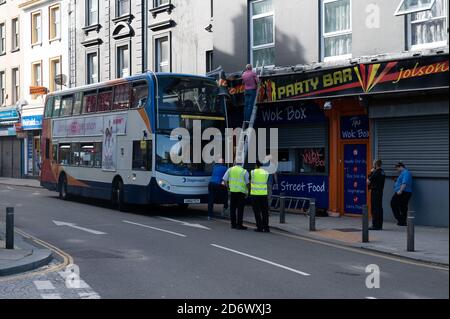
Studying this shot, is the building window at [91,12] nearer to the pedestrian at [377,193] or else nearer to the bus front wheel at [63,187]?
the bus front wheel at [63,187]

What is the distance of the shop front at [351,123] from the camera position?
15.1m

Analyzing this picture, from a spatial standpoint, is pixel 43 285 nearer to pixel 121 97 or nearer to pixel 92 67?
pixel 121 97

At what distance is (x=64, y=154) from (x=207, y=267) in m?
15.2

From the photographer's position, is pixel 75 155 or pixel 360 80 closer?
pixel 360 80

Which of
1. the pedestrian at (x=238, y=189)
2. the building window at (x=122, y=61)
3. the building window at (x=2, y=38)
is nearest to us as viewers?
the pedestrian at (x=238, y=189)

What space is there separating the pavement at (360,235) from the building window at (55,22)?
69.8 feet

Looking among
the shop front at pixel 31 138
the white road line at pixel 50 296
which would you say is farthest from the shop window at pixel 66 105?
the white road line at pixel 50 296

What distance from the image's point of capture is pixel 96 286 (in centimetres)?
902

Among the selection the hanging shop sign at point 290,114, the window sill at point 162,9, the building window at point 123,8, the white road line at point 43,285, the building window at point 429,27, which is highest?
the building window at point 123,8

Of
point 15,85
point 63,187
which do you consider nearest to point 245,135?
point 63,187

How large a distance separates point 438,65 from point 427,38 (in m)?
1.40

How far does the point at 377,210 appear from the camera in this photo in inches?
615
